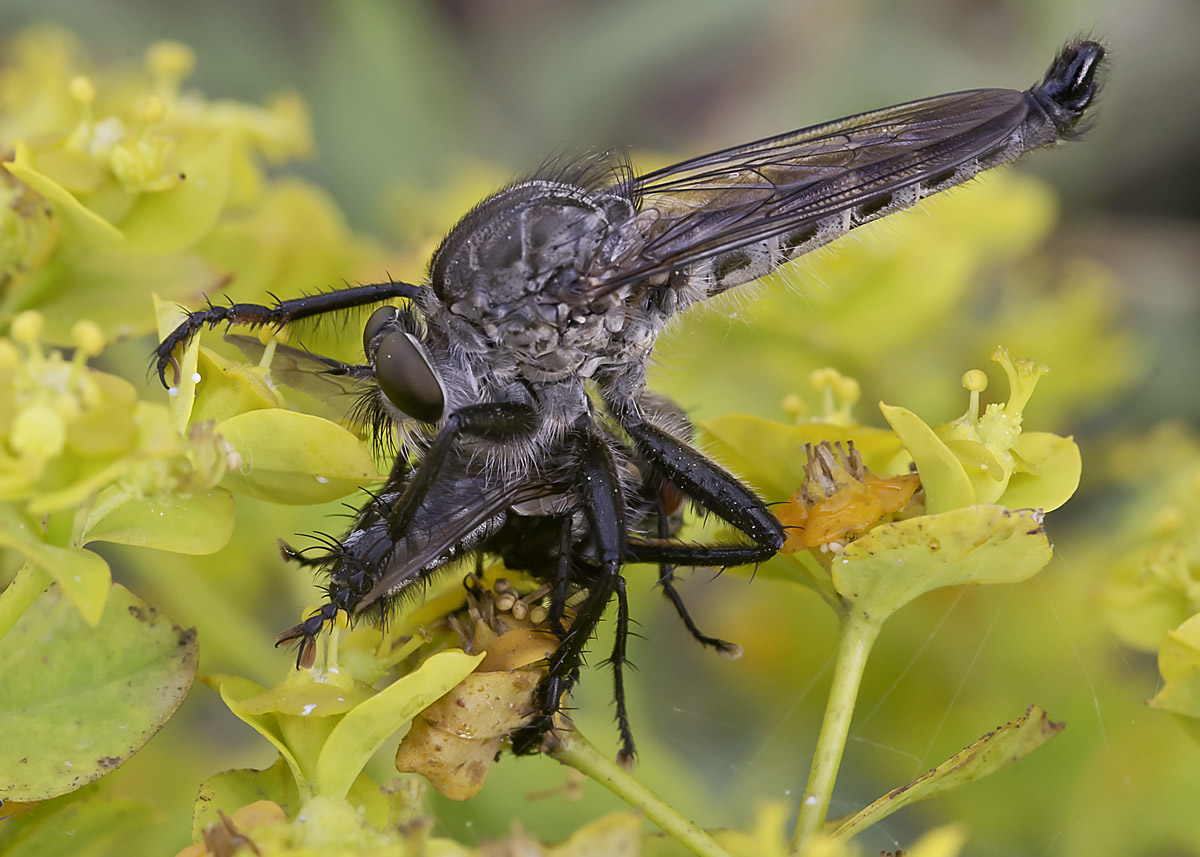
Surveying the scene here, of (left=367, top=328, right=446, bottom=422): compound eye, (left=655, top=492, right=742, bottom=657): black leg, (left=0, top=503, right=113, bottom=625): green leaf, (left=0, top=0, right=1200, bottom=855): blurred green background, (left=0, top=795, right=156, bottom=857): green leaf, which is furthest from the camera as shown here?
(left=0, top=0, right=1200, bottom=855): blurred green background

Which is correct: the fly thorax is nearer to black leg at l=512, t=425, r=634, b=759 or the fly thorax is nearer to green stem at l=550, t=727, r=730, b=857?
black leg at l=512, t=425, r=634, b=759

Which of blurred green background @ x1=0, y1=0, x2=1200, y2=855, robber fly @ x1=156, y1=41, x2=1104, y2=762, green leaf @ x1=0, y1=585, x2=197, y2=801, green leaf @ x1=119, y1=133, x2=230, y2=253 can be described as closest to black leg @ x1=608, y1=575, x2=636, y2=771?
robber fly @ x1=156, y1=41, x2=1104, y2=762

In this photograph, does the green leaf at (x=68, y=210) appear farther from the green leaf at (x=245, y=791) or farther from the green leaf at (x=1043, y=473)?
the green leaf at (x=1043, y=473)

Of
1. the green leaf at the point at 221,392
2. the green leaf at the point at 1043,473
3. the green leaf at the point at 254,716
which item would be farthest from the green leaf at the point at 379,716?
the green leaf at the point at 1043,473

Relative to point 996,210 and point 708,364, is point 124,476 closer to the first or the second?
point 708,364

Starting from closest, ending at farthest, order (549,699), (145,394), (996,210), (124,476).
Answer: (124,476) → (549,699) → (145,394) → (996,210)

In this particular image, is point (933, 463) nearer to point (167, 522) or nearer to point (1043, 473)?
point (1043, 473)

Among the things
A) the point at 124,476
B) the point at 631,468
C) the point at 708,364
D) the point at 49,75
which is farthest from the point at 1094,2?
the point at 124,476
